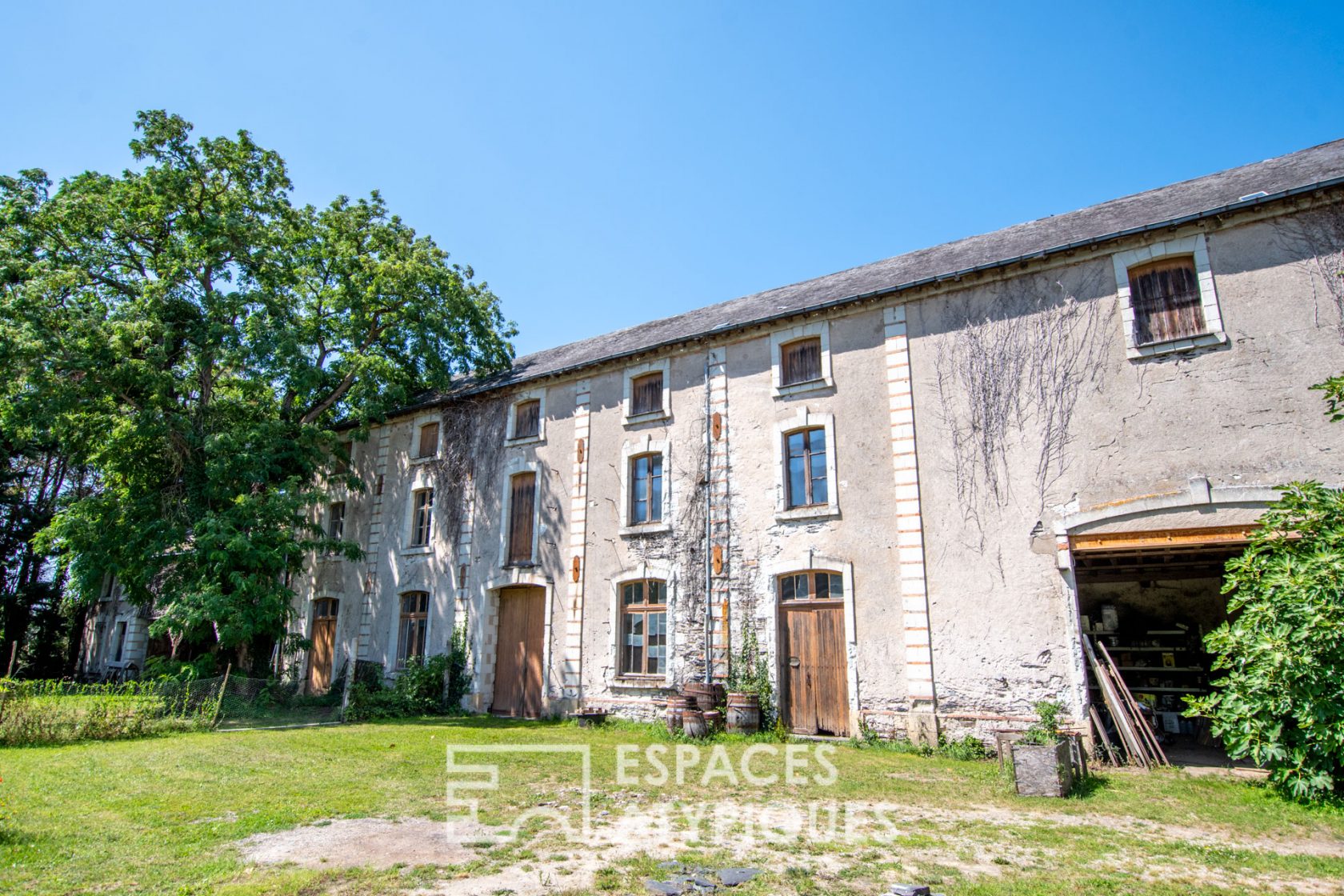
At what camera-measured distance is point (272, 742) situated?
36.9 feet

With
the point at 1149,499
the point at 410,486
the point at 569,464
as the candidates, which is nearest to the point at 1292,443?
the point at 1149,499

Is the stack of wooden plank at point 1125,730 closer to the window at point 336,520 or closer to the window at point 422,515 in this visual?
the window at point 422,515

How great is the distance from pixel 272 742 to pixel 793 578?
8.48 meters

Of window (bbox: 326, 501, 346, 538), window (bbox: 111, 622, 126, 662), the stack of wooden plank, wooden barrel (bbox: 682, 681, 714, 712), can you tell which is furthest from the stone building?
window (bbox: 111, 622, 126, 662)

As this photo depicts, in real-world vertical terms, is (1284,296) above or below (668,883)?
above

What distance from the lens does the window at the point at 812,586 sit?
39.2 ft

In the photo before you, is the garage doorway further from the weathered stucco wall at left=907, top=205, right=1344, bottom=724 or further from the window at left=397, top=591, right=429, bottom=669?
the window at left=397, top=591, right=429, bottom=669

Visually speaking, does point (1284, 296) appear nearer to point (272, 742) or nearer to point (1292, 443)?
point (1292, 443)

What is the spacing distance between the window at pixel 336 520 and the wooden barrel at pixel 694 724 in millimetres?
11731

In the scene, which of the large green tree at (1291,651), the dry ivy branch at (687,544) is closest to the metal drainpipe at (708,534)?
the dry ivy branch at (687,544)

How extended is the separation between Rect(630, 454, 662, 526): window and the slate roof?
2.21 m

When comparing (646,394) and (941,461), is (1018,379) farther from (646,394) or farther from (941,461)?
(646,394)

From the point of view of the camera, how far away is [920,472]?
37.4ft

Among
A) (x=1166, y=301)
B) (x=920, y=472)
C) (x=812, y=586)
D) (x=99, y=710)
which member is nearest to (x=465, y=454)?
(x=99, y=710)
